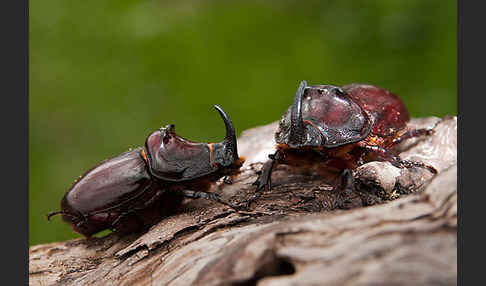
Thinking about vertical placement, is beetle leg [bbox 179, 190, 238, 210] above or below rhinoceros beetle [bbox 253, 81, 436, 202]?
below

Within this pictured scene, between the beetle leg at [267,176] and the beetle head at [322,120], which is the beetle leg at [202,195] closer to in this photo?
the beetle leg at [267,176]

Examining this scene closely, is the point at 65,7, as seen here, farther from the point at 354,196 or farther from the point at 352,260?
the point at 352,260

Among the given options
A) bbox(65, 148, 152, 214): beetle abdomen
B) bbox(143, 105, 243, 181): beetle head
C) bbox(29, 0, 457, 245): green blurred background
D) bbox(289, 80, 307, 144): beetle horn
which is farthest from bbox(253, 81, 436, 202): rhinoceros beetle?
bbox(29, 0, 457, 245): green blurred background

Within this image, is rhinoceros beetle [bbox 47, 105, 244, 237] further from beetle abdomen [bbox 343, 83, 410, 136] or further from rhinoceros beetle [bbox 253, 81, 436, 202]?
beetle abdomen [bbox 343, 83, 410, 136]

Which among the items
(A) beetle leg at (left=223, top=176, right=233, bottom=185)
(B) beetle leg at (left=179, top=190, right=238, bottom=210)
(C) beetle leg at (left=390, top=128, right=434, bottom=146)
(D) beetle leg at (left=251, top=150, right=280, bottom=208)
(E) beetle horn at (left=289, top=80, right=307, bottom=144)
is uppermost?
→ (E) beetle horn at (left=289, top=80, right=307, bottom=144)

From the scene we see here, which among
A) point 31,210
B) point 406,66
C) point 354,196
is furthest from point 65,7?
point 354,196
